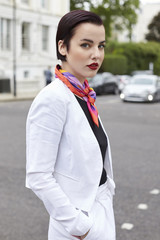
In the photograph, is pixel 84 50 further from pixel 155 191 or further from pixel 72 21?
pixel 155 191

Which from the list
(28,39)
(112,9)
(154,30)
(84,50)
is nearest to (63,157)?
(84,50)

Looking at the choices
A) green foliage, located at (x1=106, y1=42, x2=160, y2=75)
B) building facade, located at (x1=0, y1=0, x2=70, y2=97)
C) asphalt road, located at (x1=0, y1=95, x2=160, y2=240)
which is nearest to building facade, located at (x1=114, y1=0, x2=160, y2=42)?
green foliage, located at (x1=106, y1=42, x2=160, y2=75)

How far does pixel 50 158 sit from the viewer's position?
1.81m

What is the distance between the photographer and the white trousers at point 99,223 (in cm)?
194

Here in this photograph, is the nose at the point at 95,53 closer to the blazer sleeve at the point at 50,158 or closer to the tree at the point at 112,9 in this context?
the blazer sleeve at the point at 50,158

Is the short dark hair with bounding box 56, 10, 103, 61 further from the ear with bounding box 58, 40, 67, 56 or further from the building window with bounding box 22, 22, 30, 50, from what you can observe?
the building window with bounding box 22, 22, 30, 50

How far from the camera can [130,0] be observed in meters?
45.3

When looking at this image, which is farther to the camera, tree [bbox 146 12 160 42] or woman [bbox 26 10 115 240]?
tree [bbox 146 12 160 42]

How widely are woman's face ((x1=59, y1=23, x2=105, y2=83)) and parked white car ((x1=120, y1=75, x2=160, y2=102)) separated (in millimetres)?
19339

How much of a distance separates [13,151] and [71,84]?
6.32m

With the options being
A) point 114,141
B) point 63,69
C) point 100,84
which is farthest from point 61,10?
point 63,69

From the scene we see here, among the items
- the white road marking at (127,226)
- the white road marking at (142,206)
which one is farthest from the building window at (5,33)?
the white road marking at (127,226)

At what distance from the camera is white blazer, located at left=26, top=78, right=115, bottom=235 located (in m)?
1.80

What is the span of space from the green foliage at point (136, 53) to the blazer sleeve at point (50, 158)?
157 feet
